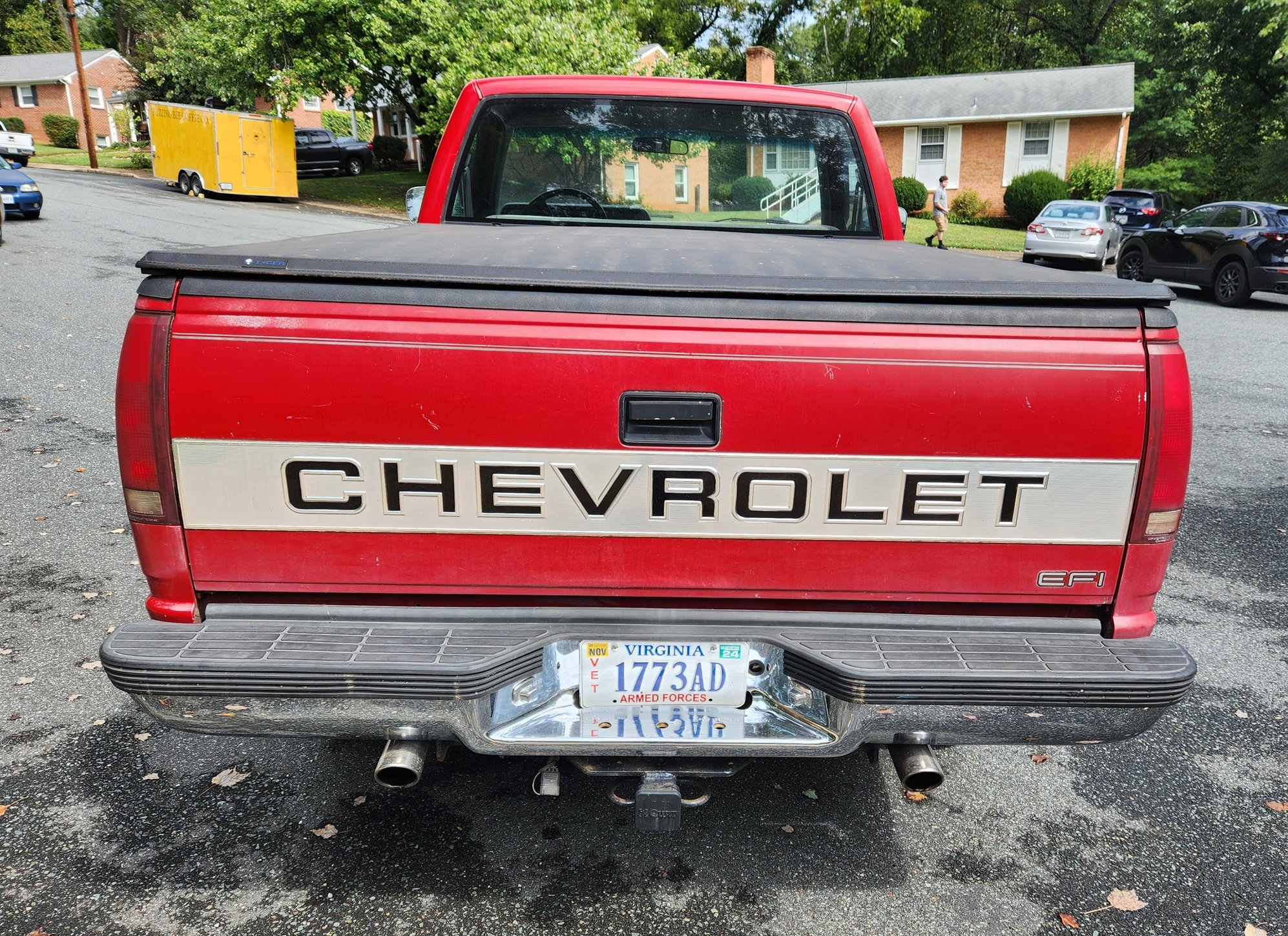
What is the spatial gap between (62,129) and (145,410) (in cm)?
5494

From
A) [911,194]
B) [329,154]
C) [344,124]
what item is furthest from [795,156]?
[344,124]

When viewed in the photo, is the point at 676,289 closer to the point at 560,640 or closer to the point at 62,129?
the point at 560,640

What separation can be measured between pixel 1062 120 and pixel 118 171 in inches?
1290

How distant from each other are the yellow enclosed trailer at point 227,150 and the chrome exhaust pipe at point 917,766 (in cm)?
2596

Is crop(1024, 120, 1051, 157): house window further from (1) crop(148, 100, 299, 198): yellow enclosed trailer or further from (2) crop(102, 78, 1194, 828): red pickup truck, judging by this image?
(2) crop(102, 78, 1194, 828): red pickup truck

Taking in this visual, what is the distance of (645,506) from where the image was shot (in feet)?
7.17

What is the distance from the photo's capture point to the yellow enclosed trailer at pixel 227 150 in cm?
2428

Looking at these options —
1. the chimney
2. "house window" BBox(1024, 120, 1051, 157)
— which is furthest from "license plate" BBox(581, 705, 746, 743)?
"house window" BBox(1024, 120, 1051, 157)

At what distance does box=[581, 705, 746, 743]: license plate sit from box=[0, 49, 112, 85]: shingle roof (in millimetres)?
59776

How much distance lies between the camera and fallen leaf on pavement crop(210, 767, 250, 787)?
310cm

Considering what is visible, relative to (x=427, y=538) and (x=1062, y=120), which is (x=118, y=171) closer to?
(x=1062, y=120)

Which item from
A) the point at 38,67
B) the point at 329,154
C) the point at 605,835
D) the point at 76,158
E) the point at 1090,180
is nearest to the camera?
the point at 605,835

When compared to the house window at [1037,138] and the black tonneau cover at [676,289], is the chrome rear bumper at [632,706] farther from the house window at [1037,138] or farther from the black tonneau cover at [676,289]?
the house window at [1037,138]

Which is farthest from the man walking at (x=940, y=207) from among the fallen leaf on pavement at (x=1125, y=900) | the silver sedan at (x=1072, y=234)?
the fallen leaf on pavement at (x=1125, y=900)
